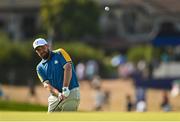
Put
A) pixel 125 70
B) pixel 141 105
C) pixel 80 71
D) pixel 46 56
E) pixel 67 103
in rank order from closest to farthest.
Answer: pixel 67 103
pixel 46 56
pixel 141 105
pixel 80 71
pixel 125 70

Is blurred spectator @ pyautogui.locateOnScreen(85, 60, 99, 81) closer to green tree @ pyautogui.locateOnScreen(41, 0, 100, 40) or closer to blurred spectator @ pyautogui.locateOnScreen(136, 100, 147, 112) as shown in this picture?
green tree @ pyautogui.locateOnScreen(41, 0, 100, 40)

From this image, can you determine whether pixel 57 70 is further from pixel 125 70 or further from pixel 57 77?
pixel 125 70

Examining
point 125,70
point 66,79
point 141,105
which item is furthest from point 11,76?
point 66,79

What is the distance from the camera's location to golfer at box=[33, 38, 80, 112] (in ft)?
34.9

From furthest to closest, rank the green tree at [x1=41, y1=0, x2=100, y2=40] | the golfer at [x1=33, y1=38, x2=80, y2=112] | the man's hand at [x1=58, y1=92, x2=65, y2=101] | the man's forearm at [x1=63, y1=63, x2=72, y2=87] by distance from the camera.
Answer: the green tree at [x1=41, y1=0, x2=100, y2=40] < the golfer at [x1=33, y1=38, x2=80, y2=112] < the man's hand at [x1=58, y1=92, x2=65, y2=101] < the man's forearm at [x1=63, y1=63, x2=72, y2=87]

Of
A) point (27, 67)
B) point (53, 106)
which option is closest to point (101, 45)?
point (27, 67)

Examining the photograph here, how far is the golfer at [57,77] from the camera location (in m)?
10.6

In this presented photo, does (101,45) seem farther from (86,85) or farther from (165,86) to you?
(165,86)

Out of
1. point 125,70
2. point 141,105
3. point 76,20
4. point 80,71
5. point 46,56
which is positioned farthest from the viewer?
point 76,20

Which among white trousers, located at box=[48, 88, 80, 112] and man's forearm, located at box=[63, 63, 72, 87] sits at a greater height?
man's forearm, located at box=[63, 63, 72, 87]

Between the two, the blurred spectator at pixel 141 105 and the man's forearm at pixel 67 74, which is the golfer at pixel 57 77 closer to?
the man's forearm at pixel 67 74

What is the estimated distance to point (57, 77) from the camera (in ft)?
35.4

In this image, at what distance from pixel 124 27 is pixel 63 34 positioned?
19343 mm

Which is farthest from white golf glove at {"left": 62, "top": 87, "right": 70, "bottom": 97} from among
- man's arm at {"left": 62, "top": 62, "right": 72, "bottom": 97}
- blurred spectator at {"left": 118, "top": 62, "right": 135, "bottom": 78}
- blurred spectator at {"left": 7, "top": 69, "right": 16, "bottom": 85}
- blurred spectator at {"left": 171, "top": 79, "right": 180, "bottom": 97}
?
blurred spectator at {"left": 118, "top": 62, "right": 135, "bottom": 78}
